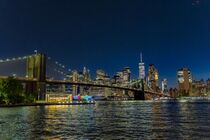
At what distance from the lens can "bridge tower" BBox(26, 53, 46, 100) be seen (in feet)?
391

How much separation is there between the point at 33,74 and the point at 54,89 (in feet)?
121

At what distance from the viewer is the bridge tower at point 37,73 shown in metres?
119

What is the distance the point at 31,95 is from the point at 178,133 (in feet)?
304

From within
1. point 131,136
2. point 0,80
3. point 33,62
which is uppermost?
point 33,62

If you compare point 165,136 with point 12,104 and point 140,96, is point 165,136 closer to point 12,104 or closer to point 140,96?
point 12,104

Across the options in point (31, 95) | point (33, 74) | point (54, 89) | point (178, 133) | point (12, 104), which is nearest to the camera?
point (178, 133)

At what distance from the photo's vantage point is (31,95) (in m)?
116

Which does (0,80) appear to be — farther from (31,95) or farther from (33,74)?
(33,74)

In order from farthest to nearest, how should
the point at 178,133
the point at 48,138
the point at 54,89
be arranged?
the point at 54,89 → the point at 178,133 → the point at 48,138

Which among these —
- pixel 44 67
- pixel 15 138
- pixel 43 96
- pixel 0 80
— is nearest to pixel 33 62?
pixel 44 67

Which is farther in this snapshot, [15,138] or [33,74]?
[33,74]

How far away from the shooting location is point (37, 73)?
124 meters

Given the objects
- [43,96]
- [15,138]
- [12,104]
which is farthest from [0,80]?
[15,138]

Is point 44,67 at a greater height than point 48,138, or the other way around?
point 44,67
